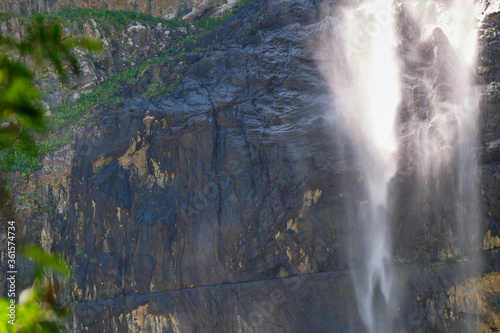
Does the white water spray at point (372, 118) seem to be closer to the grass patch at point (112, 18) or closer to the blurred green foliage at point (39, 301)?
the grass patch at point (112, 18)

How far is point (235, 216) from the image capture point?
58.3ft

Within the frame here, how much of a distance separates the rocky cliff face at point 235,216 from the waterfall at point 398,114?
458 millimetres

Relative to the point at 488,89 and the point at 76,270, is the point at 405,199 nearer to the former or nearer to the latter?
the point at 488,89

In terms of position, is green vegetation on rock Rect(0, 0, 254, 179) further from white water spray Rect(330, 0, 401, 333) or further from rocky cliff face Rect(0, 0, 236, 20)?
white water spray Rect(330, 0, 401, 333)

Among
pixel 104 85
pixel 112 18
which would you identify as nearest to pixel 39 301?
pixel 104 85

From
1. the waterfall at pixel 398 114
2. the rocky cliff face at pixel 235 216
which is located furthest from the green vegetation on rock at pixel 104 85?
the waterfall at pixel 398 114

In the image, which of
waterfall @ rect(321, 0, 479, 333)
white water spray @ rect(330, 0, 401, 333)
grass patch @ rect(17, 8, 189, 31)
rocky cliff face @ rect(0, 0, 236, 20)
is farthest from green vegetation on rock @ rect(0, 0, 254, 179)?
waterfall @ rect(321, 0, 479, 333)

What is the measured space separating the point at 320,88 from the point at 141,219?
28.5ft

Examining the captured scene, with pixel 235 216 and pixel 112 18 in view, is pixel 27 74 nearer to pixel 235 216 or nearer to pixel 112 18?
pixel 235 216

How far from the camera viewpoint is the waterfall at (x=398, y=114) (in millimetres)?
17109

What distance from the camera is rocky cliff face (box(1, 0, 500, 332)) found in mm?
16734

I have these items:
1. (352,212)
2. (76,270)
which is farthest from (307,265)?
(76,270)

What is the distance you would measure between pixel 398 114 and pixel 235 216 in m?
7.57

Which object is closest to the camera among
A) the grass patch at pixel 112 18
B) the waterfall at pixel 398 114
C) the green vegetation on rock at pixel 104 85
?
the waterfall at pixel 398 114
